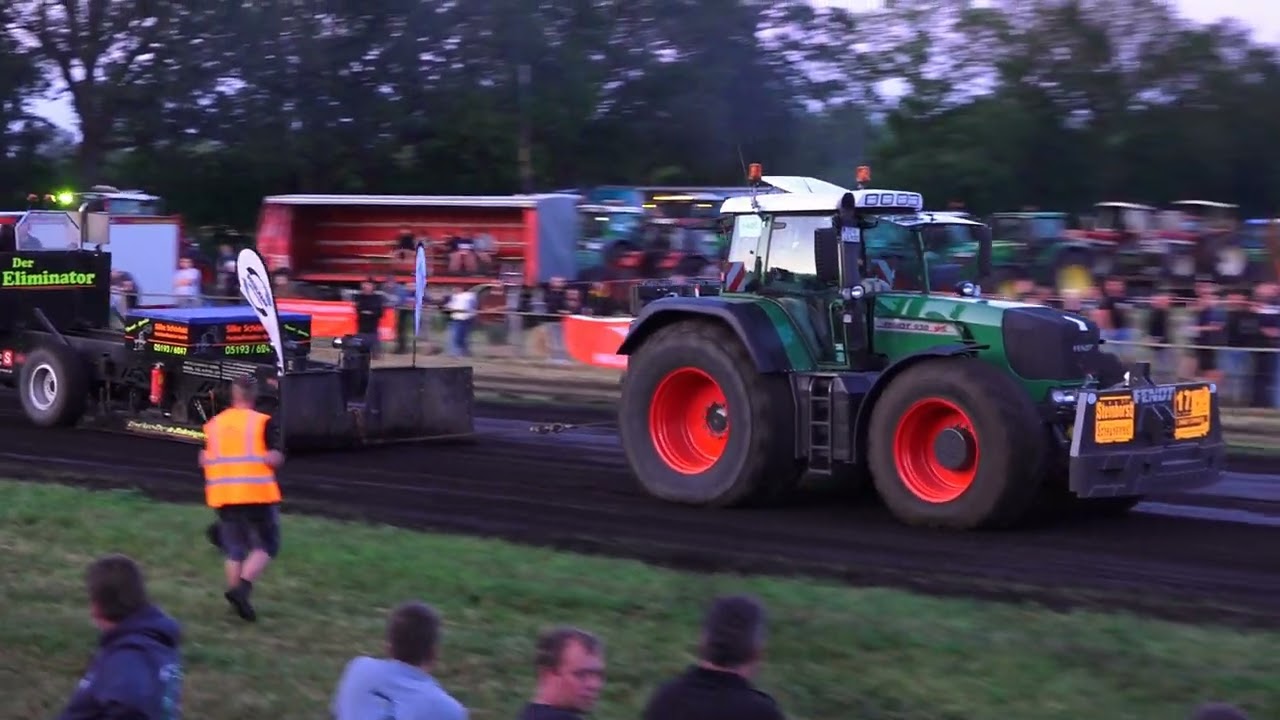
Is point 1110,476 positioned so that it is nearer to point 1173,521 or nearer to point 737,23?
point 1173,521

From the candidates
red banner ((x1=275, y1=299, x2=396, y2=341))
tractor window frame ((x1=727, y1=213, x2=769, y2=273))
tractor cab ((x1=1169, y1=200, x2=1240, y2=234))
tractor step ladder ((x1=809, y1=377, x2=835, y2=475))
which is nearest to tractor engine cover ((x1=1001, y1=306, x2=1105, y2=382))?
tractor step ladder ((x1=809, y1=377, x2=835, y2=475))

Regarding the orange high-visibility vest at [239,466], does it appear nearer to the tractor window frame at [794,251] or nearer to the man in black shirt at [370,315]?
the tractor window frame at [794,251]

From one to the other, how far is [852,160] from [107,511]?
36.1 meters

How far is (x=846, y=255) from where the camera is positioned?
36.8ft

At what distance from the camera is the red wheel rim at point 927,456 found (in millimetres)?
10758

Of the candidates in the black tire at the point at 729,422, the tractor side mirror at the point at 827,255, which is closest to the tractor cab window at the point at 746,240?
the black tire at the point at 729,422

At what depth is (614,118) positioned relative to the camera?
45.5 meters

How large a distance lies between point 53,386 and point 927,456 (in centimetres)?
843

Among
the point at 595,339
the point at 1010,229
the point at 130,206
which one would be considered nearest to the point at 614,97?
the point at 130,206

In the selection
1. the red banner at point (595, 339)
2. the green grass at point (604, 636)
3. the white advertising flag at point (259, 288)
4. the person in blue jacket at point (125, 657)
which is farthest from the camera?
the red banner at point (595, 339)

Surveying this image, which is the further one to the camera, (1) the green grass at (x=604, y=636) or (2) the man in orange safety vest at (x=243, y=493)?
(2) the man in orange safety vest at (x=243, y=493)

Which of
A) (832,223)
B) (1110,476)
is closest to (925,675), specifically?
(1110,476)

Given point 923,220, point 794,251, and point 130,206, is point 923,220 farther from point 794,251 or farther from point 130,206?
point 130,206

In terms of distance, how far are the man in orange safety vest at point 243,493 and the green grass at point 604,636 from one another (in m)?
0.28
